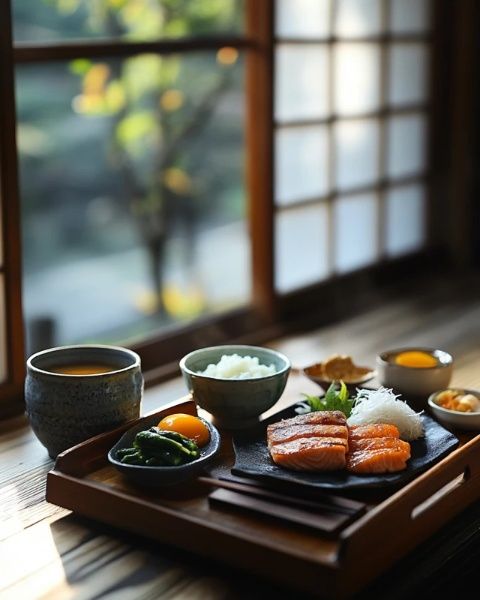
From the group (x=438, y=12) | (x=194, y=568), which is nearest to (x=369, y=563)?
(x=194, y=568)

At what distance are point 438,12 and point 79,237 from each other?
3.62m

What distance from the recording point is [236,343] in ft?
10.9

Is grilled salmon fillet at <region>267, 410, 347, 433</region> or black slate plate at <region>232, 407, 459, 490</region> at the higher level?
grilled salmon fillet at <region>267, 410, 347, 433</region>

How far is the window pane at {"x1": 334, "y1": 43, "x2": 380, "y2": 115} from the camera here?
12.5 feet

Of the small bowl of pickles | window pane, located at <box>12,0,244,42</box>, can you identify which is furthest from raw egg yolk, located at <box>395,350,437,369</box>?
window pane, located at <box>12,0,244,42</box>

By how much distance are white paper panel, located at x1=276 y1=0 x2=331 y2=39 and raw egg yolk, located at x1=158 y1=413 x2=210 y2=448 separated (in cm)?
184

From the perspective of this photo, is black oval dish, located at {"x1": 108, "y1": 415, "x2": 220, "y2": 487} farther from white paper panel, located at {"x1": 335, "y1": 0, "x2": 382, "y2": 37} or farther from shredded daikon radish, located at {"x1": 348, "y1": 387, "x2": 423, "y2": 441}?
white paper panel, located at {"x1": 335, "y1": 0, "x2": 382, "y2": 37}

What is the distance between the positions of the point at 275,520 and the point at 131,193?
182 inches

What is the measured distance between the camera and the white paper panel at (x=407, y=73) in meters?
4.14

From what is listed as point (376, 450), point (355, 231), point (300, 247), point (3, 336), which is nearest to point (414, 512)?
point (376, 450)

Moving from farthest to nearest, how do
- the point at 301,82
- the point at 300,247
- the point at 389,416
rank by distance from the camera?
1. the point at 300,247
2. the point at 301,82
3. the point at 389,416

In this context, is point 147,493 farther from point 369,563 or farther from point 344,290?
point 344,290

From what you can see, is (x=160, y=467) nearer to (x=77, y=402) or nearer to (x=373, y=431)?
(x=77, y=402)

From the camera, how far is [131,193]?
6.18m
